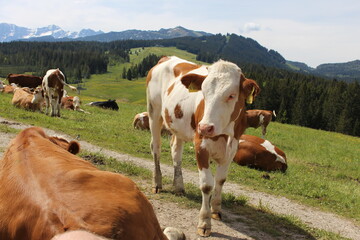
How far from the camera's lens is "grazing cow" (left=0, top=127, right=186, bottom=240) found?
2.48 m

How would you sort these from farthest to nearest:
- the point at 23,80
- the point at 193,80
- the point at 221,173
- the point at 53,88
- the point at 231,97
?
the point at 23,80, the point at 53,88, the point at 221,173, the point at 193,80, the point at 231,97

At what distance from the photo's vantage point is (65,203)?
8.43 ft

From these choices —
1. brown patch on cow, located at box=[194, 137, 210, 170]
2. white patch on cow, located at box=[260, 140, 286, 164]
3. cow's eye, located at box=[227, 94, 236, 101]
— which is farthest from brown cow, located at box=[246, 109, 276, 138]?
cow's eye, located at box=[227, 94, 236, 101]

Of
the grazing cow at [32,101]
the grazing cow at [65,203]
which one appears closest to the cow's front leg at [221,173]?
the grazing cow at [65,203]

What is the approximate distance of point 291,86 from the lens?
8950cm

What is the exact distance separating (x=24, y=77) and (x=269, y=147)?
33701 mm

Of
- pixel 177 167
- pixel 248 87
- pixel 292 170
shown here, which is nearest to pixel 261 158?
pixel 292 170

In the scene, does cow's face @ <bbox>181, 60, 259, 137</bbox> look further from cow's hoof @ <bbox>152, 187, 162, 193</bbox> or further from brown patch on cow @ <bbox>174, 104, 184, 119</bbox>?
cow's hoof @ <bbox>152, 187, 162, 193</bbox>

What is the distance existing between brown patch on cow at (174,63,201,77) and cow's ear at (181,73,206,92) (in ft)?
4.28

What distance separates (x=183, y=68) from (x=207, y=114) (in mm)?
2533

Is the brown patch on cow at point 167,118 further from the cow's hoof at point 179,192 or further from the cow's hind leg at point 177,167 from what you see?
the cow's hoof at point 179,192

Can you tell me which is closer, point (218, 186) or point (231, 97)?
point (231, 97)

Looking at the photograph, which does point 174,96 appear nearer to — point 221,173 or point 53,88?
point 221,173

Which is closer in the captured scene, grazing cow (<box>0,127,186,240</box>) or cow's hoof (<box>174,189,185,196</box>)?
grazing cow (<box>0,127,186,240</box>)
